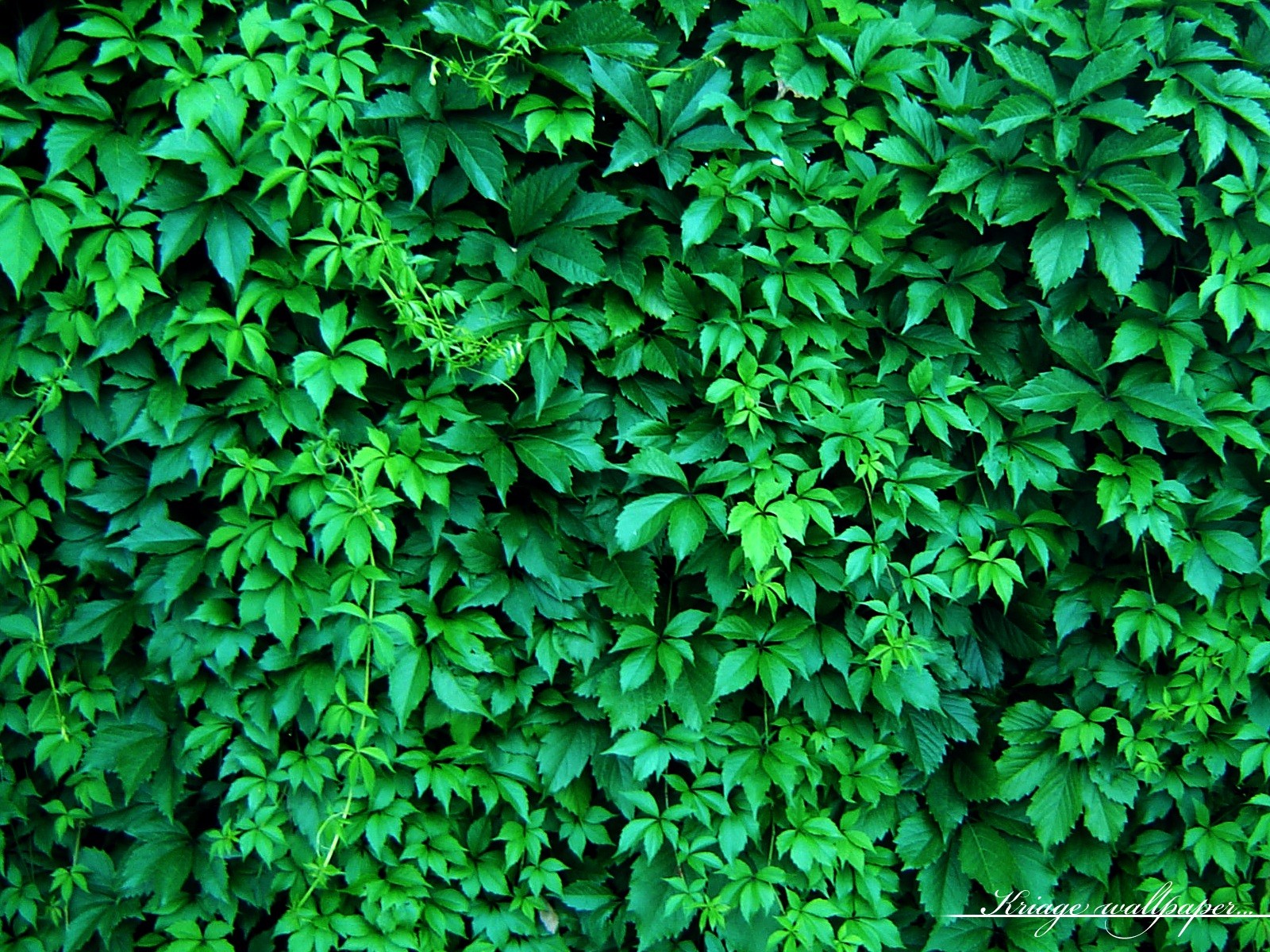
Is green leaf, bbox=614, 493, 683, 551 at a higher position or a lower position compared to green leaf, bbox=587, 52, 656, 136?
lower

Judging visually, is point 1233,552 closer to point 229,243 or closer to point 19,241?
point 229,243

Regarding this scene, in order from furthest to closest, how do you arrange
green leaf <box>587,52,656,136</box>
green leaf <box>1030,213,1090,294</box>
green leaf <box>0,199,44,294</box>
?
green leaf <box>1030,213,1090,294</box> → green leaf <box>587,52,656,136</box> → green leaf <box>0,199,44,294</box>

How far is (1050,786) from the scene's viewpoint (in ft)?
8.35

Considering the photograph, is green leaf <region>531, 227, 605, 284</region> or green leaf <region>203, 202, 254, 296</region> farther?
green leaf <region>531, 227, 605, 284</region>

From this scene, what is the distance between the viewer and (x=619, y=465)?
2318 mm

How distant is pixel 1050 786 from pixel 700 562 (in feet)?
3.87

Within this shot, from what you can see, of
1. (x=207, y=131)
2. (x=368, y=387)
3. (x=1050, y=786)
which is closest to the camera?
(x=207, y=131)

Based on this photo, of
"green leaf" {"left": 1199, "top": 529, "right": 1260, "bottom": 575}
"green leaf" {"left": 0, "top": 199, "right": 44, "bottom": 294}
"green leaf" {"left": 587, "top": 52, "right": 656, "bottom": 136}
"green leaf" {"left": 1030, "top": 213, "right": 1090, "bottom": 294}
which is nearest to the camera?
"green leaf" {"left": 0, "top": 199, "right": 44, "bottom": 294}

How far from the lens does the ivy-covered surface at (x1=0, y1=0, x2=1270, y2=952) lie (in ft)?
7.25

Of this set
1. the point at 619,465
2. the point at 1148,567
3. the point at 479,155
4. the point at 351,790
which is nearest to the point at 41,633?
the point at 351,790

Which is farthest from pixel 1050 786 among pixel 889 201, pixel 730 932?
pixel 889 201

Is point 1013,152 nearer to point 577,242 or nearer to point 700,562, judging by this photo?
point 577,242

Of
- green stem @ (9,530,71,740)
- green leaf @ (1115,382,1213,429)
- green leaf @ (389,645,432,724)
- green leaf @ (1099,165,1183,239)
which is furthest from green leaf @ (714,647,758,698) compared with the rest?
green stem @ (9,530,71,740)

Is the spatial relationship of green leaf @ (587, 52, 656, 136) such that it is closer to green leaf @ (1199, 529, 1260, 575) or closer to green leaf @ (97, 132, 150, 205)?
green leaf @ (97, 132, 150, 205)
